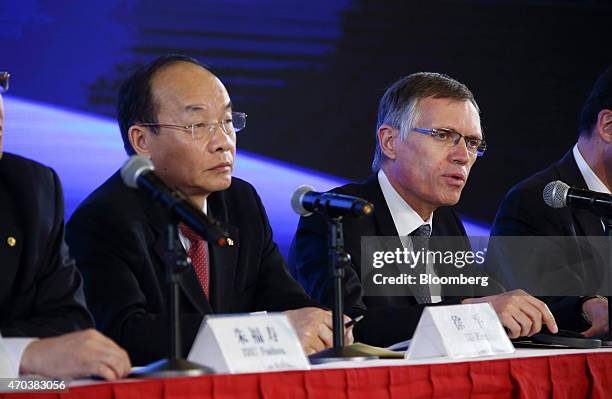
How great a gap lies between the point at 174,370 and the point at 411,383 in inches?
20.1

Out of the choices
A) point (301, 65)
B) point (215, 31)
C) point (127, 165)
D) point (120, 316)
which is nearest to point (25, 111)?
point (215, 31)

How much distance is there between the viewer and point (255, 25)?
14.8 ft

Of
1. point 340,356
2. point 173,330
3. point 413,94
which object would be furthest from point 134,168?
point 413,94

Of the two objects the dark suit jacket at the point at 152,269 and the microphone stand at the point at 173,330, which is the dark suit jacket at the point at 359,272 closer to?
the dark suit jacket at the point at 152,269

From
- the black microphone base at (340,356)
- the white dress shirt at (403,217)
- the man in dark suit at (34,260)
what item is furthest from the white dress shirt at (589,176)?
the man in dark suit at (34,260)

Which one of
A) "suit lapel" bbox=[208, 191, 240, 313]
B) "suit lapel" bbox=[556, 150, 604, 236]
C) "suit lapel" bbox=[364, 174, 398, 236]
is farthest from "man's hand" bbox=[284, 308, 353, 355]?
"suit lapel" bbox=[556, 150, 604, 236]

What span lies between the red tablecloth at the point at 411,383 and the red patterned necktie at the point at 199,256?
99cm

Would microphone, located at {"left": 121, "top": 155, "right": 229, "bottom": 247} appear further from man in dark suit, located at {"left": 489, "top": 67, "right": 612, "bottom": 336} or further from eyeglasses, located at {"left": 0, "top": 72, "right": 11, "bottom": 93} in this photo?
man in dark suit, located at {"left": 489, "top": 67, "right": 612, "bottom": 336}

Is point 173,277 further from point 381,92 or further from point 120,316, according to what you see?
point 381,92

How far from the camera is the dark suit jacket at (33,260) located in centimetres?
245

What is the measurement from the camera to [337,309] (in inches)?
93.4

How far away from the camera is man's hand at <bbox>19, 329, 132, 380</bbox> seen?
1.94 meters

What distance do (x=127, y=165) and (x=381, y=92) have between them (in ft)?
9.07

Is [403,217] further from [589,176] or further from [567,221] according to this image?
[589,176]
